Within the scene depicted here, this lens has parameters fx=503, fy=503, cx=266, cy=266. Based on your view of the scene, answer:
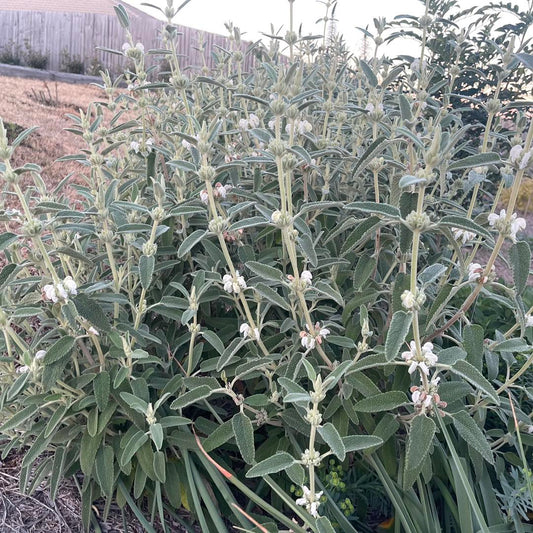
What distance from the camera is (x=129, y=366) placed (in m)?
1.29

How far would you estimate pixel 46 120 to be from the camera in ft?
19.2

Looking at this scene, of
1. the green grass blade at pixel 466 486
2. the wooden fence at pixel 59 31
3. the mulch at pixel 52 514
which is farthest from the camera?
the wooden fence at pixel 59 31

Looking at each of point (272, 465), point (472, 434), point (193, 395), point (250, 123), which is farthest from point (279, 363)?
point (250, 123)

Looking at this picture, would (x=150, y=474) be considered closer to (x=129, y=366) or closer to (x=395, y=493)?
(x=129, y=366)

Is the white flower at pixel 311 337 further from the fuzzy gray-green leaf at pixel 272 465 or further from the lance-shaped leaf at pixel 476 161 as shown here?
the lance-shaped leaf at pixel 476 161

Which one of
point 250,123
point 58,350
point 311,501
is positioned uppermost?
point 250,123

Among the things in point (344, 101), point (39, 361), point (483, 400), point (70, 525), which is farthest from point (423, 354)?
point (344, 101)

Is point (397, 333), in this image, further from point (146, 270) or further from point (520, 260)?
point (146, 270)

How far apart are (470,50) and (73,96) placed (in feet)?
20.9

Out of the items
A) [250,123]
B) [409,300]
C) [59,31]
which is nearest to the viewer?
[409,300]

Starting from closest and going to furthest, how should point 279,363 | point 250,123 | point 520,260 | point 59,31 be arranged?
point 520,260 < point 279,363 < point 250,123 < point 59,31

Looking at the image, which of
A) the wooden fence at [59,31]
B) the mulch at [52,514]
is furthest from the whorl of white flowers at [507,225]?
the wooden fence at [59,31]

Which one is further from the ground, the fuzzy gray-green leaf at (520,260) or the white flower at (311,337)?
the fuzzy gray-green leaf at (520,260)

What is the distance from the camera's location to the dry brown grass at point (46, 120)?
4324mm
